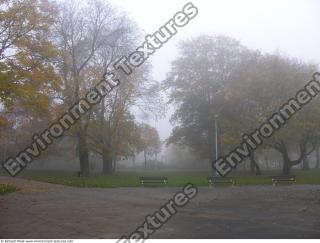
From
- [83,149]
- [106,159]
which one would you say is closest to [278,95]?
[106,159]

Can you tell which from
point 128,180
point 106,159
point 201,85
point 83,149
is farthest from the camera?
point 201,85

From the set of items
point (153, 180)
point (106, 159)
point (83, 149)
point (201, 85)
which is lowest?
point (153, 180)

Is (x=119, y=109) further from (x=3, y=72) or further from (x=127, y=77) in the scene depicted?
(x=3, y=72)

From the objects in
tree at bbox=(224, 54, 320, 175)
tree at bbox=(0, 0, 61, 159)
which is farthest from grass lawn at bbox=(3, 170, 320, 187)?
tree at bbox=(0, 0, 61, 159)

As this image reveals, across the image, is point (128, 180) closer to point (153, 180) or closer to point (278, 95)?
point (153, 180)

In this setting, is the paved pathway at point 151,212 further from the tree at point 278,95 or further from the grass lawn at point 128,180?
the tree at point 278,95

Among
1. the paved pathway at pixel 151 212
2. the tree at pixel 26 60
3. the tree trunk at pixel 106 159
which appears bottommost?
the paved pathway at pixel 151 212

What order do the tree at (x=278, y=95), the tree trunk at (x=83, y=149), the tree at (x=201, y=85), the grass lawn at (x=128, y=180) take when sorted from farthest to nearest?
the tree at (x=201, y=85)
the tree trunk at (x=83, y=149)
the tree at (x=278, y=95)
the grass lawn at (x=128, y=180)

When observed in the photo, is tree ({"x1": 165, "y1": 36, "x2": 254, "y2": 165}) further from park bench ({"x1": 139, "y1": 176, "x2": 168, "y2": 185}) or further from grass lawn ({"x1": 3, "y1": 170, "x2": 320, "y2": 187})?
park bench ({"x1": 139, "y1": 176, "x2": 168, "y2": 185})

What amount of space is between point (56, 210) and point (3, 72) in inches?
462

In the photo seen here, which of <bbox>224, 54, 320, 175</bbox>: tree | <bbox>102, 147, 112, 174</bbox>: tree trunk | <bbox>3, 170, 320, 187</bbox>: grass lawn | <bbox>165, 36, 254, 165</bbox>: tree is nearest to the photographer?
<bbox>3, 170, 320, 187</bbox>: grass lawn

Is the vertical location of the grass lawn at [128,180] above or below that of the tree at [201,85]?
below

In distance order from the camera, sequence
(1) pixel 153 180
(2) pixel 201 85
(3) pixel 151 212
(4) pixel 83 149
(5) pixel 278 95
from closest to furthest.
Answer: (3) pixel 151 212 < (1) pixel 153 180 < (5) pixel 278 95 < (4) pixel 83 149 < (2) pixel 201 85

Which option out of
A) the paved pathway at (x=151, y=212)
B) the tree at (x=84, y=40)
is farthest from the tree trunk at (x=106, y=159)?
the paved pathway at (x=151, y=212)
